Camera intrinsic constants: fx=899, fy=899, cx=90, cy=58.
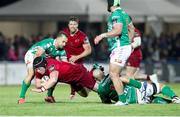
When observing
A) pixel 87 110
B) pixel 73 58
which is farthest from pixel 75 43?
pixel 87 110

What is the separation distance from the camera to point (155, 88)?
759 inches

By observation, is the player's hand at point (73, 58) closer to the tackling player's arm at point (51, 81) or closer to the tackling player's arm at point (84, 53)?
the tackling player's arm at point (84, 53)

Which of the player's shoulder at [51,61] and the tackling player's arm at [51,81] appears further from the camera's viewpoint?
the player's shoulder at [51,61]

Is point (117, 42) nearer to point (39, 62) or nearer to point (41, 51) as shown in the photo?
point (39, 62)

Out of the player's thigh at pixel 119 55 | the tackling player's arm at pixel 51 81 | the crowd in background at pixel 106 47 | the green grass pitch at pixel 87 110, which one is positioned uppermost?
the player's thigh at pixel 119 55

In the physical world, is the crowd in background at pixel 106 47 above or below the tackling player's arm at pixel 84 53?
below

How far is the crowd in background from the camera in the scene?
122 ft

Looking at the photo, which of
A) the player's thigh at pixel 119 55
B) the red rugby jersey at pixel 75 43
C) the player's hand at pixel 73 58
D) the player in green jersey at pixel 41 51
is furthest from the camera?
the red rugby jersey at pixel 75 43

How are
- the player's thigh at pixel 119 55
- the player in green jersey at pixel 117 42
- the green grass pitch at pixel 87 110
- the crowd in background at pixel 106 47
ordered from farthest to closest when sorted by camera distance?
1. the crowd in background at pixel 106 47
2. the player's thigh at pixel 119 55
3. the player in green jersey at pixel 117 42
4. the green grass pitch at pixel 87 110

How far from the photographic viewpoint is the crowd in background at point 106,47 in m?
37.2

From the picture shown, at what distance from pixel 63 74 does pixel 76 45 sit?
3.34 m

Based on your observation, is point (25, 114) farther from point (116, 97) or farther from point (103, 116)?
point (116, 97)

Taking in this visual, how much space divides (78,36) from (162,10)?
16.3 m

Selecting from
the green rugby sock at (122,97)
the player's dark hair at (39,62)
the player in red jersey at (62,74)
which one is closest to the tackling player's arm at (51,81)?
the player in red jersey at (62,74)
